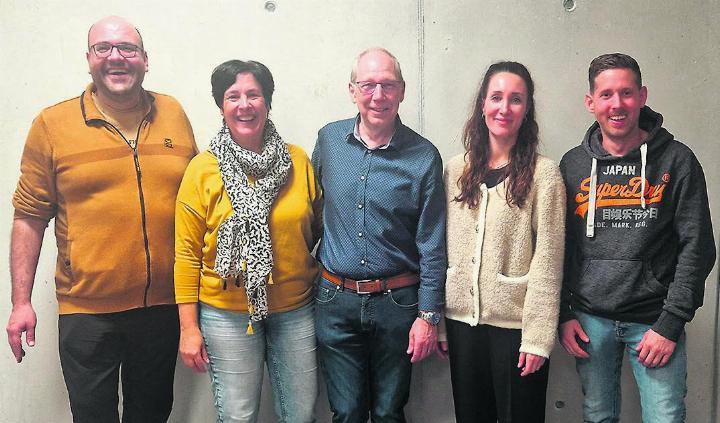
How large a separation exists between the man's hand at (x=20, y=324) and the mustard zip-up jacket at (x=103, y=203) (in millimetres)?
181

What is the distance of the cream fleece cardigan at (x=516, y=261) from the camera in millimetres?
1537

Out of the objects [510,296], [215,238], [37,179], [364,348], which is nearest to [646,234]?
[510,296]

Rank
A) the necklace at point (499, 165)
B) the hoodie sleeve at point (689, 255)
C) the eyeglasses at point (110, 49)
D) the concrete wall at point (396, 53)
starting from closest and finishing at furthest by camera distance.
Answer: the hoodie sleeve at point (689, 255) → the necklace at point (499, 165) → the eyeglasses at point (110, 49) → the concrete wall at point (396, 53)

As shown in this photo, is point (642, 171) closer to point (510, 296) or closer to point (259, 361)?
point (510, 296)

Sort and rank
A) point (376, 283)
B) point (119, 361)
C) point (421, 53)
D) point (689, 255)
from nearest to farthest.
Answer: point (689, 255) < point (376, 283) < point (119, 361) < point (421, 53)

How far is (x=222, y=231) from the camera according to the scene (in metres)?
1.57

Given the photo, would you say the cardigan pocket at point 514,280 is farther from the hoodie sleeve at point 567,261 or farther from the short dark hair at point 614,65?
the short dark hair at point 614,65

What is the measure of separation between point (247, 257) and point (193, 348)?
12.8 inches

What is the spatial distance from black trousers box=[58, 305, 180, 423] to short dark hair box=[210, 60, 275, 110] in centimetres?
73

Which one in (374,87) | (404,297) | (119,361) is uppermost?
(374,87)

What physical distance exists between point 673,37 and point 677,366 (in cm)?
111

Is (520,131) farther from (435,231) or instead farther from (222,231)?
(222,231)

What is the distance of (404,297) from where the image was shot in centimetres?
163

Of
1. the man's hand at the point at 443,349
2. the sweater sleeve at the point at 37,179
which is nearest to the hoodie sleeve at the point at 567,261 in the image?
the man's hand at the point at 443,349
